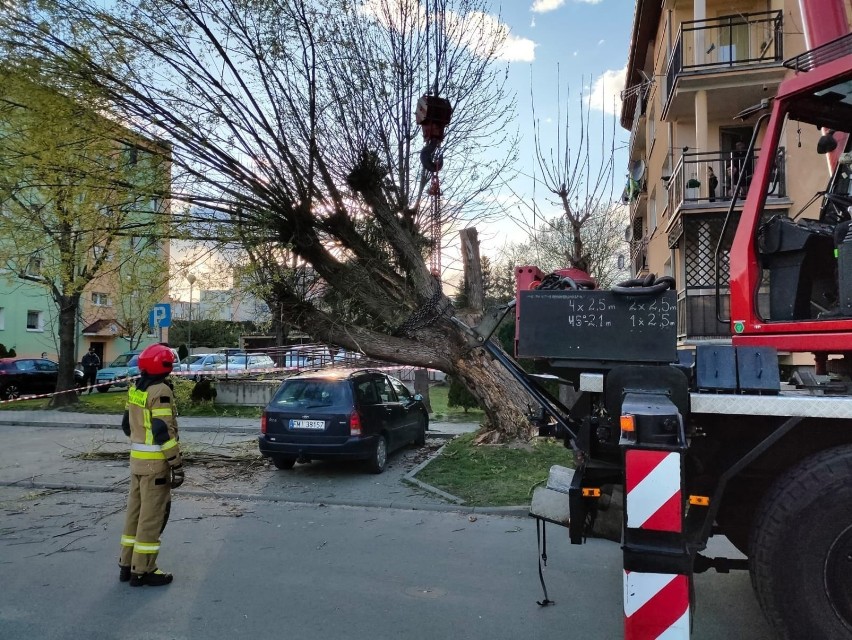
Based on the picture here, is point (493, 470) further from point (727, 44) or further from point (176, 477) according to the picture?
point (727, 44)

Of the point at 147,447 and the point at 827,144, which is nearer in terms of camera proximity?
the point at 827,144

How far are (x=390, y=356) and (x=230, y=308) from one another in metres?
3.07

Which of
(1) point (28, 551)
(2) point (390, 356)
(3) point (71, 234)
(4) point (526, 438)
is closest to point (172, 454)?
(1) point (28, 551)

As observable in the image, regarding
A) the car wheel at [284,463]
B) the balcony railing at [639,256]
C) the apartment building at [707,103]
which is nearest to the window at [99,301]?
the balcony railing at [639,256]

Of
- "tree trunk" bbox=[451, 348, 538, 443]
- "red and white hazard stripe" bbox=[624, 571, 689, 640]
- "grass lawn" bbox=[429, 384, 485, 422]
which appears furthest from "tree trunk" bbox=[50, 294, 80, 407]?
"red and white hazard stripe" bbox=[624, 571, 689, 640]

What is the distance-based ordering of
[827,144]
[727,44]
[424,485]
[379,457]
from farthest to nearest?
1. [727,44]
2. [379,457]
3. [424,485]
4. [827,144]

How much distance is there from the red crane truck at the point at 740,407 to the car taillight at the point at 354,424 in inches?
205

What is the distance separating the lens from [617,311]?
129 inches

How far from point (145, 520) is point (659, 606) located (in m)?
3.94

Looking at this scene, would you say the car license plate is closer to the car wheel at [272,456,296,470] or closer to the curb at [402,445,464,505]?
the car wheel at [272,456,296,470]

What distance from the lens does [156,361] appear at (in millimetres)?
5102

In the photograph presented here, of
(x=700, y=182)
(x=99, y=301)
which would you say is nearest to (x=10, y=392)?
(x=99, y=301)

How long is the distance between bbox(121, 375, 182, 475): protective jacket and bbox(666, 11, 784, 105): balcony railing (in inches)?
586

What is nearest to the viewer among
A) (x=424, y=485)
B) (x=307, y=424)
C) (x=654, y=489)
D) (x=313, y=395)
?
(x=654, y=489)
